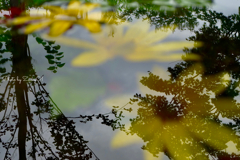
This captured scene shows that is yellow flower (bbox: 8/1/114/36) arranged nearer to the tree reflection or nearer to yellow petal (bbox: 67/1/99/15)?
yellow petal (bbox: 67/1/99/15)

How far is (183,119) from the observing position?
63.8 inches

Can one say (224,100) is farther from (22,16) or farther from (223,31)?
(22,16)

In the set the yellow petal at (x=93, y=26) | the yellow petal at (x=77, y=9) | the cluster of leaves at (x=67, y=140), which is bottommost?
the cluster of leaves at (x=67, y=140)

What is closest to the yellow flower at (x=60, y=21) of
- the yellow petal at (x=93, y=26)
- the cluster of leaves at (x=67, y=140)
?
the yellow petal at (x=93, y=26)

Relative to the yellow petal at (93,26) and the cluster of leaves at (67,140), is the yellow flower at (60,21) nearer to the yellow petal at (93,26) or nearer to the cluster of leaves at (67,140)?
the yellow petal at (93,26)

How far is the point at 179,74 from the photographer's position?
6.10ft

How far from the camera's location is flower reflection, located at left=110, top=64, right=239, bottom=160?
58.6 inches

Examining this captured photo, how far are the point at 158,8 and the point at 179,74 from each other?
1495 millimetres

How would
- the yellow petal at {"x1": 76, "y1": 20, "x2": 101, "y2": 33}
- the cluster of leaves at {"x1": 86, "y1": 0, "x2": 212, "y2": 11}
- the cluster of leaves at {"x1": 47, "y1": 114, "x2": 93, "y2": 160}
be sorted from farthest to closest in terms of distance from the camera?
the cluster of leaves at {"x1": 86, "y1": 0, "x2": 212, "y2": 11}
the cluster of leaves at {"x1": 47, "y1": 114, "x2": 93, "y2": 160}
the yellow petal at {"x1": 76, "y1": 20, "x2": 101, "y2": 33}

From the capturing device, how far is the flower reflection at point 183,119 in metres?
1.49

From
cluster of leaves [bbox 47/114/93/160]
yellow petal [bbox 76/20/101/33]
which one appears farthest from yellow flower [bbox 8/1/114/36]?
cluster of leaves [bbox 47/114/93/160]

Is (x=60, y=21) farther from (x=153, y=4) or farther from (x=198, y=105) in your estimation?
(x=153, y=4)

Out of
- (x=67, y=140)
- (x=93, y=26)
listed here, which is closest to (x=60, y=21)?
(x=93, y=26)

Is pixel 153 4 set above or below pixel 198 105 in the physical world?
above
